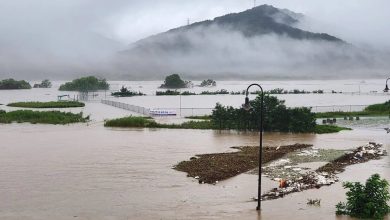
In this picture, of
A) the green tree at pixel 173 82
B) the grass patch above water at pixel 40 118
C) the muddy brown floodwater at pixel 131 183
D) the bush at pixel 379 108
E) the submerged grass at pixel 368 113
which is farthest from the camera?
the green tree at pixel 173 82

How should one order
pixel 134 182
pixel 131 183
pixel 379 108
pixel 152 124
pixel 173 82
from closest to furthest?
pixel 131 183
pixel 134 182
pixel 152 124
pixel 379 108
pixel 173 82

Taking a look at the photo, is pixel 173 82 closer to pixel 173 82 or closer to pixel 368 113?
pixel 173 82

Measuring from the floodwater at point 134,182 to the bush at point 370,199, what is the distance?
2.82 ft

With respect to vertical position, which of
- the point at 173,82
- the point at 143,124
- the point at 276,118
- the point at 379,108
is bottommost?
the point at 143,124

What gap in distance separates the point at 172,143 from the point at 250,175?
12849 millimetres

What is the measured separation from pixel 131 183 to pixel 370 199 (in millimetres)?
10022

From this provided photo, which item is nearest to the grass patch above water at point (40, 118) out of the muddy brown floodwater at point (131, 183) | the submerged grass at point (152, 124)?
the submerged grass at point (152, 124)

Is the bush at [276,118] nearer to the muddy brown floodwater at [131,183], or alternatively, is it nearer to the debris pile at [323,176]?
the muddy brown floodwater at [131,183]

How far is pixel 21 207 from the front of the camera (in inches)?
663

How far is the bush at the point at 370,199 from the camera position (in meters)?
14.7

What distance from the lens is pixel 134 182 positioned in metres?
20.8

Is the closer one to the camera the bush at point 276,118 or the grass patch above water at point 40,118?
the bush at point 276,118

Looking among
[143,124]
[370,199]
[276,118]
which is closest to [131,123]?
[143,124]

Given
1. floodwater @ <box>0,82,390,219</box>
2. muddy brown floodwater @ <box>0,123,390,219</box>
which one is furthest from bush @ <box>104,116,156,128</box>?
muddy brown floodwater @ <box>0,123,390,219</box>
